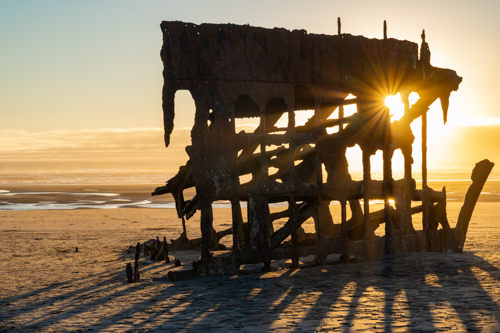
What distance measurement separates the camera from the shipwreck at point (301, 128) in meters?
8.81

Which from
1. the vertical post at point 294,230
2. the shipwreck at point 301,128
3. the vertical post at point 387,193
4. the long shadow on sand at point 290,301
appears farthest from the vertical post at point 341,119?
the long shadow on sand at point 290,301

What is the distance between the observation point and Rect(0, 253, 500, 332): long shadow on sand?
584cm

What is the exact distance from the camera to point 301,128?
1081 cm

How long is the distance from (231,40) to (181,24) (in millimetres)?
918

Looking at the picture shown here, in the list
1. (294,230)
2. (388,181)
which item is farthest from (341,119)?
(294,230)

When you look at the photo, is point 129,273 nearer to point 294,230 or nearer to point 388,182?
point 294,230

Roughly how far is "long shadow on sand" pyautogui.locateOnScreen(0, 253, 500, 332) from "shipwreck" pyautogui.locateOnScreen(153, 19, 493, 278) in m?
0.82

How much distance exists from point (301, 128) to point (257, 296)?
14.9 feet

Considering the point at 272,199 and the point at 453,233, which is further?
the point at 453,233

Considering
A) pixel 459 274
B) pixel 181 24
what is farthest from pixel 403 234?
pixel 181 24

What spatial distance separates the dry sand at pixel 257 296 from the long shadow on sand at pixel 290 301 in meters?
0.01

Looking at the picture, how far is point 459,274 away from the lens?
8336mm

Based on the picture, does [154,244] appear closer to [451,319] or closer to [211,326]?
[211,326]

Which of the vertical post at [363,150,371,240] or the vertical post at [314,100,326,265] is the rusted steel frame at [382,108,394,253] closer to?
the vertical post at [363,150,371,240]
